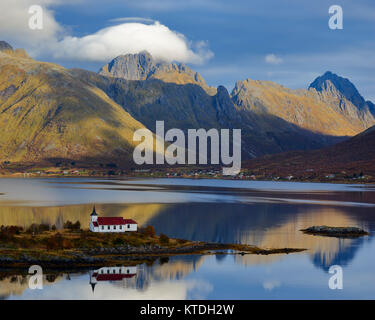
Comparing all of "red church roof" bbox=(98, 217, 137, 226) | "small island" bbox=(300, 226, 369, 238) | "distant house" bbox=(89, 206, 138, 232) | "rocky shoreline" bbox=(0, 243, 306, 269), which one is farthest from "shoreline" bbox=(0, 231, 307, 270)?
"small island" bbox=(300, 226, 369, 238)

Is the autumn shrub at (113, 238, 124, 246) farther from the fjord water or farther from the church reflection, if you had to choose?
the church reflection

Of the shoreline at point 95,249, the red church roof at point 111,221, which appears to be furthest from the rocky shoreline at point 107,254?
the red church roof at point 111,221

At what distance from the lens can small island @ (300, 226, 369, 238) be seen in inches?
3853

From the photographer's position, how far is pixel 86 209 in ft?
406

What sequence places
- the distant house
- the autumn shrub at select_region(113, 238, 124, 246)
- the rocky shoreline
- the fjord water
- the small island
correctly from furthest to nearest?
the small island < the distant house < the autumn shrub at select_region(113, 238, 124, 246) < the rocky shoreline < the fjord water

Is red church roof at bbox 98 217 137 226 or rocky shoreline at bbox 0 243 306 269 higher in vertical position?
red church roof at bbox 98 217 137 226

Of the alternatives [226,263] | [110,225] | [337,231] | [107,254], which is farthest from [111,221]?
[337,231]

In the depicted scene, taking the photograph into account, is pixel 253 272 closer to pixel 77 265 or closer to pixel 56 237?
pixel 77 265

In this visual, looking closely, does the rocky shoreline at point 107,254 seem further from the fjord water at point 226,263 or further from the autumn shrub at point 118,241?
the fjord water at point 226,263

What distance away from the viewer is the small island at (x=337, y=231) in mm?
97875

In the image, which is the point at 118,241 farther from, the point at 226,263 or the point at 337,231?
the point at 337,231

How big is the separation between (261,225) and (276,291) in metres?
49.9

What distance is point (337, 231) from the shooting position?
100m
